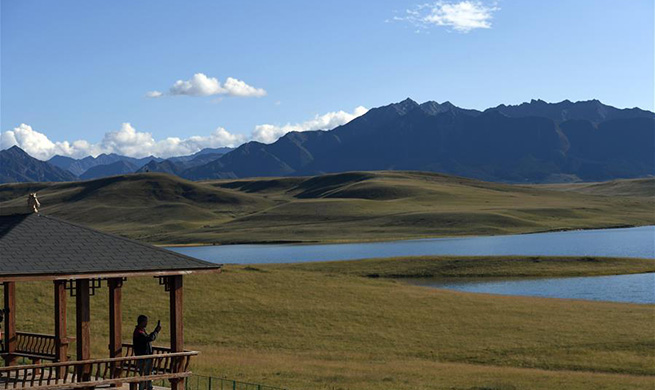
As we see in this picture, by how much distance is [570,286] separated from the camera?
84188 millimetres

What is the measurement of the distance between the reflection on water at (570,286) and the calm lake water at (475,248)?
3069 cm

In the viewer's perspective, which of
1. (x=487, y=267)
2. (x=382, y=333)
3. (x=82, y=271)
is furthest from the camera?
(x=487, y=267)

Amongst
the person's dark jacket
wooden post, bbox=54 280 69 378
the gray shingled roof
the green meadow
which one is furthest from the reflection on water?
wooden post, bbox=54 280 69 378

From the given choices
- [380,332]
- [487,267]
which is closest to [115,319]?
[380,332]

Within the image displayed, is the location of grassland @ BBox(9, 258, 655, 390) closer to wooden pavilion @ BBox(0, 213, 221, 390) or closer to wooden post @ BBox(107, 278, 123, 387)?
wooden post @ BBox(107, 278, 123, 387)

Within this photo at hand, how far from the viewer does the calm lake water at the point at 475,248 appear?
129500 mm

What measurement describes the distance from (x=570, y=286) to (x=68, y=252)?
218ft

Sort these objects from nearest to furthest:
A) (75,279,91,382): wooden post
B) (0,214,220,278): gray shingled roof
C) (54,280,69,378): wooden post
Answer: (0,214,220,278): gray shingled roof < (75,279,91,382): wooden post < (54,280,69,378): wooden post

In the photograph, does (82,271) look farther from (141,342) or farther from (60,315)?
(141,342)

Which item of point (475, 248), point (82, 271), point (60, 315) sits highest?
point (82, 271)

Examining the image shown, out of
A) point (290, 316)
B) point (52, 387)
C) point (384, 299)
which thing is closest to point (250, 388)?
point (52, 387)

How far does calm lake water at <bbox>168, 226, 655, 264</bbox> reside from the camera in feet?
425

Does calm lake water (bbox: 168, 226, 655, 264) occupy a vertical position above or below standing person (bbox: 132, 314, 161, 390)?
below

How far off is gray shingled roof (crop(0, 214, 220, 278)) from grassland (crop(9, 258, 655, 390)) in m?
11.7
